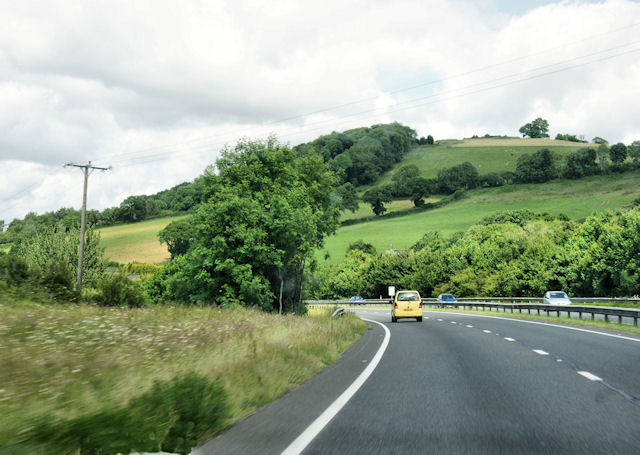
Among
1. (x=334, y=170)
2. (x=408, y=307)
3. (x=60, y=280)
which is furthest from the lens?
(x=334, y=170)

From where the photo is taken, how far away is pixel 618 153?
5399 inches

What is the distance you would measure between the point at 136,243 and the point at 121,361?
94.8 meters

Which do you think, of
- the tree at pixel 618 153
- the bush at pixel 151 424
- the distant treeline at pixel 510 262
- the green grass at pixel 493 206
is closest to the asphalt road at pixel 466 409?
the bush at pixel 151 424

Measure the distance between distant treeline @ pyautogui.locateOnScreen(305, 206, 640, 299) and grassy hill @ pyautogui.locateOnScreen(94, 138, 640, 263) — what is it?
442 cm

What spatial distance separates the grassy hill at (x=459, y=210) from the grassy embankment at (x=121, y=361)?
268 feet

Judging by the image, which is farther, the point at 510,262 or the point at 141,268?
the point at 141,268

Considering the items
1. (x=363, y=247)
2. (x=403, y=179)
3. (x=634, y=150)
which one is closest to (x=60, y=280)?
(x=363, y=247)

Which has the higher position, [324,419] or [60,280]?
[324,419]

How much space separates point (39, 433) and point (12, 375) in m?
2.08

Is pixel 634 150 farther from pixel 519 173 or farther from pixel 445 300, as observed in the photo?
pixel 445 300

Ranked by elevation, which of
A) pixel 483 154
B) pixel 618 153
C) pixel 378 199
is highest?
pixel 483 154

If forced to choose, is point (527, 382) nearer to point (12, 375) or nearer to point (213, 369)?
point (213, 369)

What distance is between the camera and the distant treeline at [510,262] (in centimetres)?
6053

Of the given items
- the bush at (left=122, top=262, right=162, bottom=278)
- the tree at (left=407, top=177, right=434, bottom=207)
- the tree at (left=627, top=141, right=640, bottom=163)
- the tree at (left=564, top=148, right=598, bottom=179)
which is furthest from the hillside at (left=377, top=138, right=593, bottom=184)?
the bush at (left=122, top=262, right=162, bottom=278)
